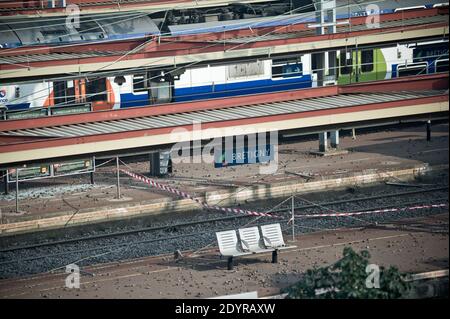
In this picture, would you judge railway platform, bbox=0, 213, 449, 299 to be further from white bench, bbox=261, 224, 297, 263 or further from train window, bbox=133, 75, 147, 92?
train window, bbox=133, 75, 147, 92

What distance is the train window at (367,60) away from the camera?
34.9 meters

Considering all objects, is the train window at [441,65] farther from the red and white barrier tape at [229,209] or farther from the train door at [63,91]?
the red and white barrier tape at [229,209]

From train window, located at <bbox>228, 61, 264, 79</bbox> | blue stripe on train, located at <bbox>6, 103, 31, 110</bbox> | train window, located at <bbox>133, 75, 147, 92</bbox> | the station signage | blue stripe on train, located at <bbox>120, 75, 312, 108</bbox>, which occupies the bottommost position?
the station signage

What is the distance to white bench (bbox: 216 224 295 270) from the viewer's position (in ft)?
64.4

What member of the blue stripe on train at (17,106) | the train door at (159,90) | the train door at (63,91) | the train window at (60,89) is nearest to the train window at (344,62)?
the train door at (159,90)

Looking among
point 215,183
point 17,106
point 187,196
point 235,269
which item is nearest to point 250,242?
point 235,269

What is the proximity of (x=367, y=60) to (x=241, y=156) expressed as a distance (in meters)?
9.63

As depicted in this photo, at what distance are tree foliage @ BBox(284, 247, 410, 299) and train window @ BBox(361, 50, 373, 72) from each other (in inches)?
751

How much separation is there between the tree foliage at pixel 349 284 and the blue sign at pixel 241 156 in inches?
411

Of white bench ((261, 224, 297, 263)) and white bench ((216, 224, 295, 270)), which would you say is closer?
white bench ((216, 224, 295, 270))

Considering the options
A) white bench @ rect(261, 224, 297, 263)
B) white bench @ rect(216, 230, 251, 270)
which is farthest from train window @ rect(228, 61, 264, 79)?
white bench @ rect(216, 230, 251, 270)

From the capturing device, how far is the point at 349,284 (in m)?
16.0

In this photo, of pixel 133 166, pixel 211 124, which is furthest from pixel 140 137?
pixel 133 166

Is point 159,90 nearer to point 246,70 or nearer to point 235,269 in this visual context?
point 246,70
